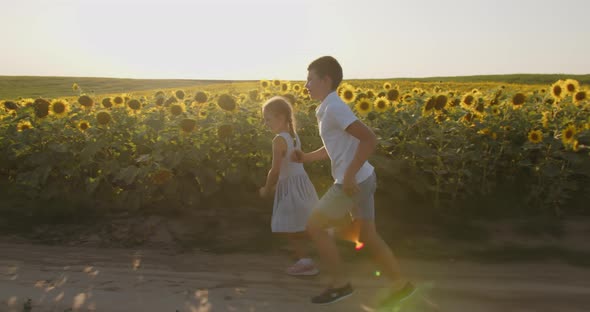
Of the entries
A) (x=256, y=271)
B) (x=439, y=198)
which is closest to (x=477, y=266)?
(x=439, y=198)

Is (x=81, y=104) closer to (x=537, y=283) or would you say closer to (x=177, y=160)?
(x=177, y=160)

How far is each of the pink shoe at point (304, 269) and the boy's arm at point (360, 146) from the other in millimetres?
1129

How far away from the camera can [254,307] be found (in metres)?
3.71

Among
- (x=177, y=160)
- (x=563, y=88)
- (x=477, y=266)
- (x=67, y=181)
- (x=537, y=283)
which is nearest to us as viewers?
(x=537, y=283)

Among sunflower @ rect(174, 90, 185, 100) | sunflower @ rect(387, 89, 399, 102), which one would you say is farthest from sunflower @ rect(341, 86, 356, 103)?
sunflower @ rect(174, 90, 185, 100)

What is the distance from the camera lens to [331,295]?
3.78 metres

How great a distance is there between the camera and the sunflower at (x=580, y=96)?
267 inches

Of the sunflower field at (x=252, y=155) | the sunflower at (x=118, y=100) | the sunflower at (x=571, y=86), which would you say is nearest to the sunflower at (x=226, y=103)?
the sunflower field at (x=252, y=155)

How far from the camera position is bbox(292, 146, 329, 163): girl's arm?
3.97m

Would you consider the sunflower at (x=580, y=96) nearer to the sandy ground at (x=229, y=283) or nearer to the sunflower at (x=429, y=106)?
the sunflower at (x=429, y=106)

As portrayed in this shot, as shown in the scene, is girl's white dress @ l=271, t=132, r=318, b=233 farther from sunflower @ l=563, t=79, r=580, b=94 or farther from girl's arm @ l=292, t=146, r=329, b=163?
sunflower @ l=563, t=79, r=580, b=94

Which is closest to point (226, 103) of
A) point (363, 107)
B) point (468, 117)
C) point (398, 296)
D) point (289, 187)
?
point (363, 107)

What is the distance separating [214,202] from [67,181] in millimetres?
1651

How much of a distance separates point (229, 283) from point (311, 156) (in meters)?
1.05
